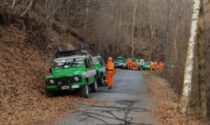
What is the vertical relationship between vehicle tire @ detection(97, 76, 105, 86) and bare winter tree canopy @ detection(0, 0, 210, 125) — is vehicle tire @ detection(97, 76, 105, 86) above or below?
below

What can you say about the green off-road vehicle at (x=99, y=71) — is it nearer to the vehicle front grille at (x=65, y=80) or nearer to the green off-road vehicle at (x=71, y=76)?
the green off-road vehicle at (x=71, y=76)

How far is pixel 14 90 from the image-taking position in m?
21.4

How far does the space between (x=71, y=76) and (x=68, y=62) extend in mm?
1928

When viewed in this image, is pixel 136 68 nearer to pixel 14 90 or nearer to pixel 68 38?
pixel 68 38

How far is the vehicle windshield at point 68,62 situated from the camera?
24217 millimetres

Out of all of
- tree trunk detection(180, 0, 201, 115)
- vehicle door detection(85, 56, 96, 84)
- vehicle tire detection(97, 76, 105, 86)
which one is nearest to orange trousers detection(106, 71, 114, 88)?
vehicle tire detection(97, 76, 105, 86)

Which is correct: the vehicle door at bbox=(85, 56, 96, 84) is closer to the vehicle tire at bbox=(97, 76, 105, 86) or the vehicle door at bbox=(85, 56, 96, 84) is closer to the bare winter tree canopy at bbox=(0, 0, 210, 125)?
the bare winter tree canopy at bbox=(0, 0, 210, 125)

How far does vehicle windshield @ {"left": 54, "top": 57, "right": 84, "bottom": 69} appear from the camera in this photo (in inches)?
953

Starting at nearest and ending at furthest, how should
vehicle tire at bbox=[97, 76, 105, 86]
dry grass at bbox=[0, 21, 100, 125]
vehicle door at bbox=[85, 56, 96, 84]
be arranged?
dry grass at bbox=[0, 21, 100, 125] → vehicle door at bbox=[85, 56, 96, 84] → vehicle tire at bbox=[97, 76, 105, 86]

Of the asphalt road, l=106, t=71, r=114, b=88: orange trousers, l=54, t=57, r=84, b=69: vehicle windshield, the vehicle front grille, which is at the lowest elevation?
the asphalt road

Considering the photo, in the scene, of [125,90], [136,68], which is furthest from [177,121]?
[136,68]

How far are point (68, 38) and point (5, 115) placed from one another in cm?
3411

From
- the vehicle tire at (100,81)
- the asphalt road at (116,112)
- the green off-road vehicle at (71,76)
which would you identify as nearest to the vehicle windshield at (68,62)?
the green off-road vehicle at (71,76)

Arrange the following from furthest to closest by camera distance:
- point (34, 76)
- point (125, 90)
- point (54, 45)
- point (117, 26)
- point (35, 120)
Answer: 1. point (117, 26)
2. point (54, 45)
3. point (125, 90)
4. point (34, 76)
5. point (35, 120)
